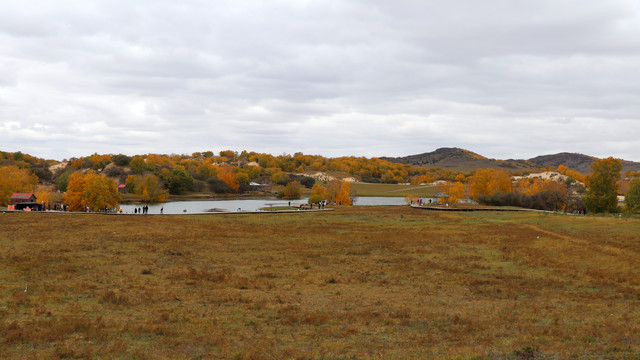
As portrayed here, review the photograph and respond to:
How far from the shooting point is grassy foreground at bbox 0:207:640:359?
43.2ft

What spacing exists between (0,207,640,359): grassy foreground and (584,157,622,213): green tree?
1460 inches

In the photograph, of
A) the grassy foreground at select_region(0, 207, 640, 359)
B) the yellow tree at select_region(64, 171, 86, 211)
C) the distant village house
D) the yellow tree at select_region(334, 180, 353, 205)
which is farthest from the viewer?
the yellow tree at select_region(334, 180, 353, 205)

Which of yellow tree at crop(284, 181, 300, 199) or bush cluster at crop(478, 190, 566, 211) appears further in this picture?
yellow tree at crop(284, 181, 300, 199)

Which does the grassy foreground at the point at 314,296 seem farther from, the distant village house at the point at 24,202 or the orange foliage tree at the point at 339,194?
the orange foliage tree at the point at 339,194

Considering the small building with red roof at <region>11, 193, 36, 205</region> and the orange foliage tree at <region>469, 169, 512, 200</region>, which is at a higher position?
the orange foliage tree at <region>469, 169, 512, 200</region>

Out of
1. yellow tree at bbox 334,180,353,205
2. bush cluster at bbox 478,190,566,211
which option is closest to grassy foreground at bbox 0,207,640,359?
bush cluster at bbox 478,190,566,211

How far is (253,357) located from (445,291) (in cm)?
1317

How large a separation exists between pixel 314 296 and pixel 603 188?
74.0 m

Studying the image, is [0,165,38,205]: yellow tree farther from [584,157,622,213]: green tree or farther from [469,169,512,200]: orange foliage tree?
[584,157,622,213]: green tree

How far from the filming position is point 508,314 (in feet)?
57.6

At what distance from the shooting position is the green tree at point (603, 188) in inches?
3041

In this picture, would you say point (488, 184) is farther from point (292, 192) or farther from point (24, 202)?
point (24, 202)

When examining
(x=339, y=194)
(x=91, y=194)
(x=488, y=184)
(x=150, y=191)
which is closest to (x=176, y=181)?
(x=150, y=191)

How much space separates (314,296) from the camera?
20.9 metres
